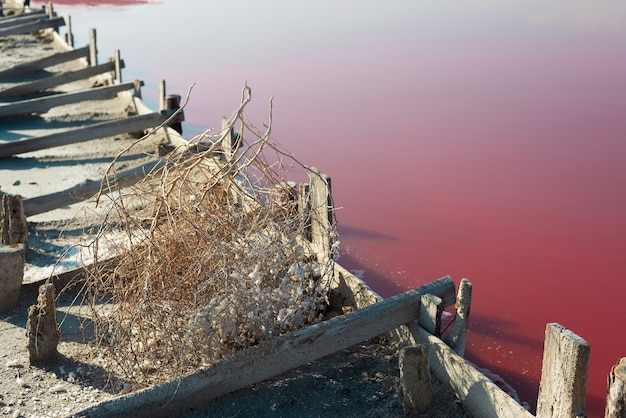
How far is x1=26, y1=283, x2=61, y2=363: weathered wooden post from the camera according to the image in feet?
13.4

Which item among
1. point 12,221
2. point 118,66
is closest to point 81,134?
point 12,221

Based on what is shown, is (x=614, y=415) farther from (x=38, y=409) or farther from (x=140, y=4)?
(x=140, y=4)

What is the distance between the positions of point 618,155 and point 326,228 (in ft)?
19.6

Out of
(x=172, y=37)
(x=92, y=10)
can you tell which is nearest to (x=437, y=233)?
(x=172, y=37)

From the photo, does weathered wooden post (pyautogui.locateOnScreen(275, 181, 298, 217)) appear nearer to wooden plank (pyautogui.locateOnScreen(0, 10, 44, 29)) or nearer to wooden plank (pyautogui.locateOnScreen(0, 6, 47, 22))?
wooden plank (pyautogui.locateOnScreen(0, 10, 44, 29))

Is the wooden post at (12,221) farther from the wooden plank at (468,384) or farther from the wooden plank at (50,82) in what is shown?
the wooden plank at (50,82)

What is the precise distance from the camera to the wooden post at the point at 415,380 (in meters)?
3.50

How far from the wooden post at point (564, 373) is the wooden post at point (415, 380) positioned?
564 millimetres

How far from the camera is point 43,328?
4.14m

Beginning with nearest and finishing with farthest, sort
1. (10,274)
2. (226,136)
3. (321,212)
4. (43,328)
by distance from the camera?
(43,328)
(321,212)
(10,274)
(226,136)

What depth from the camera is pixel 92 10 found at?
2348 centimetres

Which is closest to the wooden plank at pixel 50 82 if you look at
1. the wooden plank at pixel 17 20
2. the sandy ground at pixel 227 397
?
the wooden plank at pixel 17 20

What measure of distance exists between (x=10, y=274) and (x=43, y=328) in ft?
2.53

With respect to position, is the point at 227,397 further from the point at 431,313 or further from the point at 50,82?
the point at 50,82
